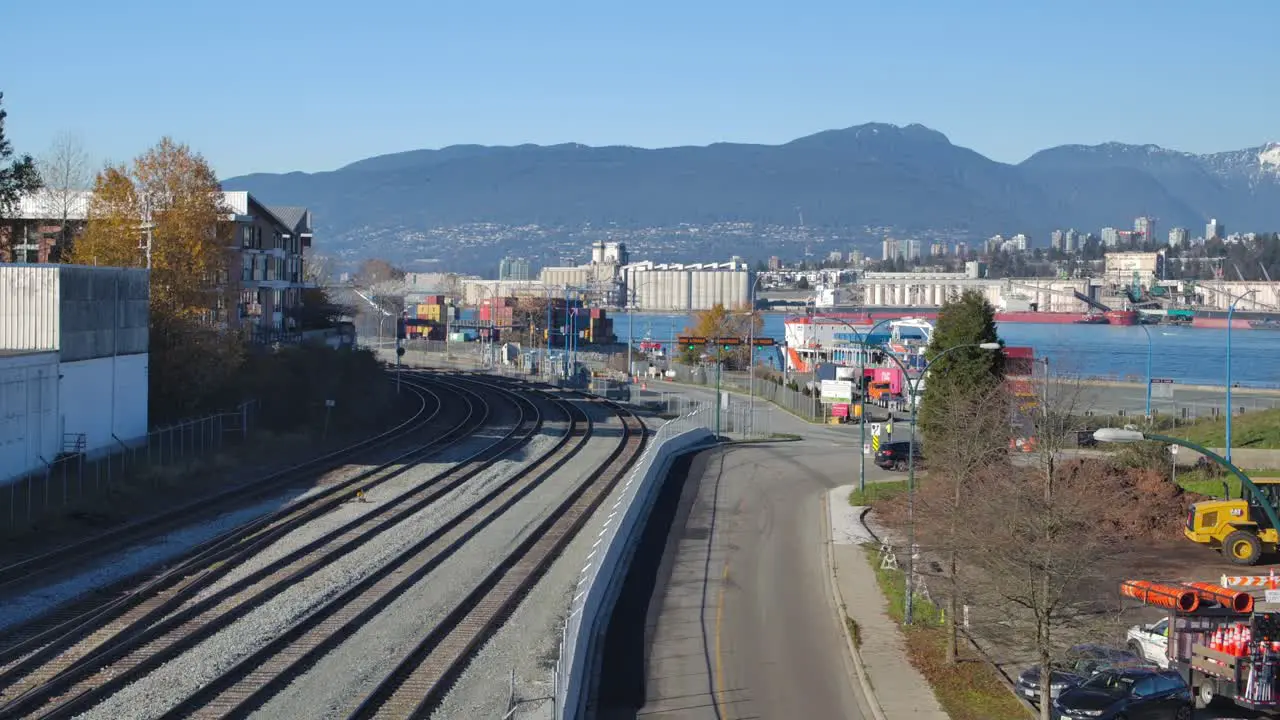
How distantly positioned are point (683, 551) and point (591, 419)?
31.2 meters

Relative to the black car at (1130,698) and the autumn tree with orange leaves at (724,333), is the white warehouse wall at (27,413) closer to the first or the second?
the black car at (1130,698)

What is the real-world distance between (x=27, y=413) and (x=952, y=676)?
25.8m

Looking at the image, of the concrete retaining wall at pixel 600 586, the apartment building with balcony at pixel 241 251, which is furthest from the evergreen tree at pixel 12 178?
the concrete retaining wall at pixel 600 586

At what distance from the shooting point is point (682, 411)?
66.3 meters

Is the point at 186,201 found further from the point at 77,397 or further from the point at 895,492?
the point at 895,492

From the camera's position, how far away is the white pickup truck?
22.7 meters

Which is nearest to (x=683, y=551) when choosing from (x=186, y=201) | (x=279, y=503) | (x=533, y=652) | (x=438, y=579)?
(x=438, y=579)

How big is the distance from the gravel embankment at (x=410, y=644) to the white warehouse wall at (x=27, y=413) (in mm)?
12488

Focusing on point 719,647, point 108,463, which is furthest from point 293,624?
point 108,463

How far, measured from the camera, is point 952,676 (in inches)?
856

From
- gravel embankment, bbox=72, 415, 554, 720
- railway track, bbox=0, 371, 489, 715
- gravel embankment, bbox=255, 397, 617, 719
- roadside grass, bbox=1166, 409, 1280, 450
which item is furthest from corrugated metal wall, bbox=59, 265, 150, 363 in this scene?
roadside grass, bbox=1166, 409, 1280, 450

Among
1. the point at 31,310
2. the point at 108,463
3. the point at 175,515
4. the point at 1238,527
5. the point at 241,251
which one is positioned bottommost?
the point at 175,515

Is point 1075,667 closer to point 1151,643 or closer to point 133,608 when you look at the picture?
point 1151,643

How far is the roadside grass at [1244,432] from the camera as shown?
51562 mm
